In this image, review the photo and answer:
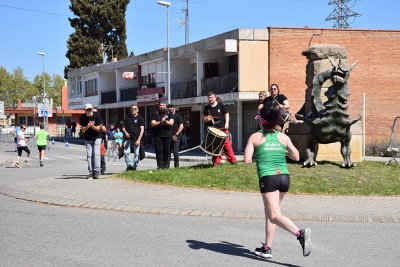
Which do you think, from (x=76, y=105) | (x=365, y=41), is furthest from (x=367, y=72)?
(x=76, y=105)

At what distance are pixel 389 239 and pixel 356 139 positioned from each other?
713cm

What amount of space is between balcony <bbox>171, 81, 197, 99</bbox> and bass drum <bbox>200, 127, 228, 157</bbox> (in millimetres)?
26029

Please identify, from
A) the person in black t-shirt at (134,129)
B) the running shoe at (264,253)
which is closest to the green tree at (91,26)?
the person in black t-shirt at (134,129)

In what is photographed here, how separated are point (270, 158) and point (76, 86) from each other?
60.3 m

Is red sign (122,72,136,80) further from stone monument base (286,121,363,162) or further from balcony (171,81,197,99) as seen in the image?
stone monument base (286,121,363,162)

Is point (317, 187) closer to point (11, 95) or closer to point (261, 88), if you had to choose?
point (261, 88)

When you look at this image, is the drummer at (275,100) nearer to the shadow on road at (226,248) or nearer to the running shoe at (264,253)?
the shadow on road at (226,248)

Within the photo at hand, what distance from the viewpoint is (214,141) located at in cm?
1364

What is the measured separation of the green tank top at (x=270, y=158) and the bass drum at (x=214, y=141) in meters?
6.71

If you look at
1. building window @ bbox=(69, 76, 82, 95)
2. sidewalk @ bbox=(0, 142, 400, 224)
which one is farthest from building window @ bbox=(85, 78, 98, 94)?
sidewalk @ bbox=(0, 142, 400, 224)

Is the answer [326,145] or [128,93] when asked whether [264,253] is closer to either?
[326,145]

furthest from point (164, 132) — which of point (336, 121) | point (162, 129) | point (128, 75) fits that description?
point (128, 75)

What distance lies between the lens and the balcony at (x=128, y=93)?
49750 millimetres

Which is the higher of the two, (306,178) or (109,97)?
(109,97)
